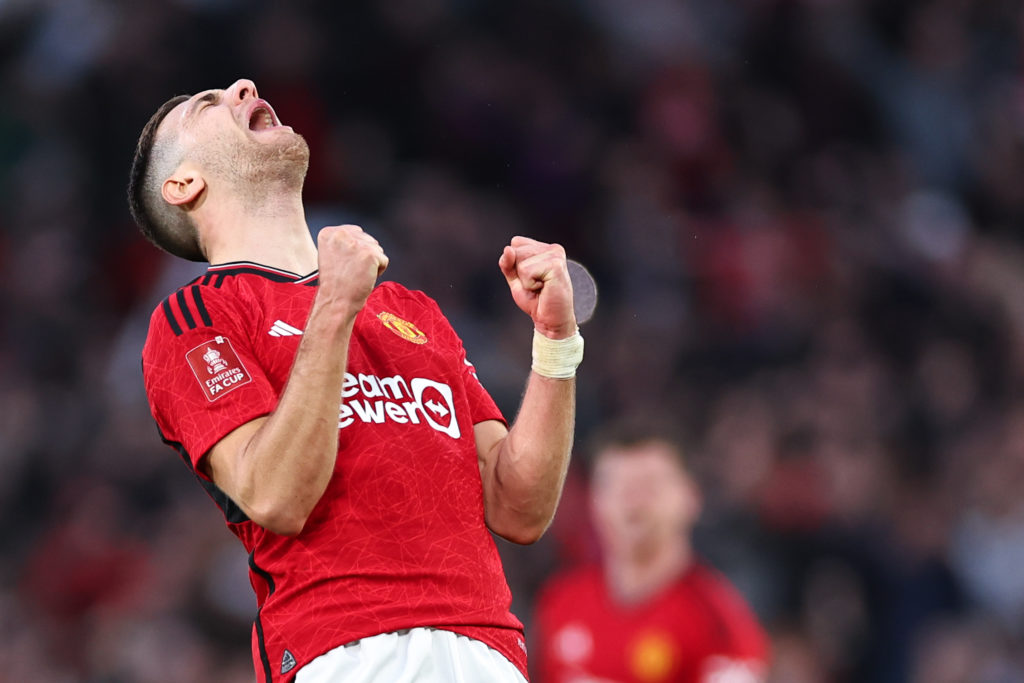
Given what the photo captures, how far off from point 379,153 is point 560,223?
150 centimetres

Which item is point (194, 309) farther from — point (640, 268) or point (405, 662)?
point (640, 268)

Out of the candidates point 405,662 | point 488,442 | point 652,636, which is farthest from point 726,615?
point 405,662

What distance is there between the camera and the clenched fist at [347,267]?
280 centimetres

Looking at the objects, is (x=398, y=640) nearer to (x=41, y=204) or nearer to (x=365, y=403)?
(x=365, y=403)

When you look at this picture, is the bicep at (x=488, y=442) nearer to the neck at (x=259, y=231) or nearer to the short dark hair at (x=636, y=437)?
the neck at (x=259, y=231)

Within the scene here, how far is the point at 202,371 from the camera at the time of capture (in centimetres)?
291

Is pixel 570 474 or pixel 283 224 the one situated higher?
pixel 283 224

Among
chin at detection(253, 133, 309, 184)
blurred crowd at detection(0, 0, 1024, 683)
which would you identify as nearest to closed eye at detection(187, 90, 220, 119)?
chin at detection(253, 133, 309, 184)

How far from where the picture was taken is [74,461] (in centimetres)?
838

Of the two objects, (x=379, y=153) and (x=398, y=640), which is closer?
(x=398, y=640)

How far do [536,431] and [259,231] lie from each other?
0.89m

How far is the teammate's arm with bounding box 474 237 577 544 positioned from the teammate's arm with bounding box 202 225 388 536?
1.62ft

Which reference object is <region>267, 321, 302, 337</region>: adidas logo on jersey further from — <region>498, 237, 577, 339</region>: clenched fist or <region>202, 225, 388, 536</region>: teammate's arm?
<region>498, 237, 577, 339</region>: clenched fist

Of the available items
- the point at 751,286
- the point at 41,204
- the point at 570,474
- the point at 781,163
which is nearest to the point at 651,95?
the point at 781,163
